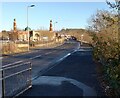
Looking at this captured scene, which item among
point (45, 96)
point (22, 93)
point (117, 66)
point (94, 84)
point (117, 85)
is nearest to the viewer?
point (117, 85)

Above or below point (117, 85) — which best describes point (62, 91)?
below

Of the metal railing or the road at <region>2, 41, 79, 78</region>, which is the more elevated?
the metal railing

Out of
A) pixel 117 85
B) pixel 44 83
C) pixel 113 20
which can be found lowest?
pixel 44 83

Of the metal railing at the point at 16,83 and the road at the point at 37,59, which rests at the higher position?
the metal railing at the point at 16,83

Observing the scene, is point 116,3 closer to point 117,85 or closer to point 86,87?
point 117,85

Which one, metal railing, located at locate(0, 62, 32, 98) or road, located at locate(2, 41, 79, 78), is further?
road, located at locate(2, 41, 79, 78)

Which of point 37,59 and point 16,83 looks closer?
point 16,83

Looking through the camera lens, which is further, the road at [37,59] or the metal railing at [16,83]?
the road at [37,59]

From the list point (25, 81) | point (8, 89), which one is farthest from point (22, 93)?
point (25, 81)

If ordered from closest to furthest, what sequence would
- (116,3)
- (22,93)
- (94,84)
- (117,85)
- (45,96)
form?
(117,85) → (116,3) → (45,96) → (22,93) → (94,84)

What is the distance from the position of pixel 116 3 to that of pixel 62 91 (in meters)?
4.52

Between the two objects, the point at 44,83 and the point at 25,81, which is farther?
the point at 44,83

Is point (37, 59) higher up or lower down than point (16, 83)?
lower down

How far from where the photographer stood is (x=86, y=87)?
47.0 feet
